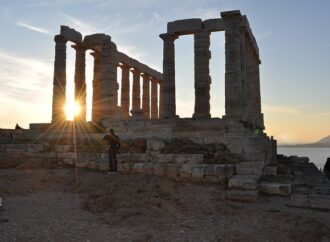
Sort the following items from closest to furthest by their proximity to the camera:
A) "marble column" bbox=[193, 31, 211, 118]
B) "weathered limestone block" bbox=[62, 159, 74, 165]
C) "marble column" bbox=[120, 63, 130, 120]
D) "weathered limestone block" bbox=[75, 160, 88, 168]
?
"weathered limestone block" bbox=[75, 160, 88, 168] < "weathered limestone block" bbox=[62, 159, 74, 165] < "marble column" bbox=[193, 31, 211, 118] < "marble column" bbox=[120, 63, 130, 120]

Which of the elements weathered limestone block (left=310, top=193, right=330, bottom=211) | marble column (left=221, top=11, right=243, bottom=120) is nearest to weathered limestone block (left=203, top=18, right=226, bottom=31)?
marble column (left=221, top=11, right=243, bottom=120)

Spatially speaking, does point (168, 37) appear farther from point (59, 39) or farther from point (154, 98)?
point (154, 98)

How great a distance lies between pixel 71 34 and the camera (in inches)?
1067

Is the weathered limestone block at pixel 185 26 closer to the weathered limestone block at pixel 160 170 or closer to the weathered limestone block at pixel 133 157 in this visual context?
the weathered limestone block at pixel 133 157

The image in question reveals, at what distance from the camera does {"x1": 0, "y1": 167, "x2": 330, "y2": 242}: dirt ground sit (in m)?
8.25

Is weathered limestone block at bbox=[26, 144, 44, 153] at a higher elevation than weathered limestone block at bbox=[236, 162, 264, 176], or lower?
Result: higher

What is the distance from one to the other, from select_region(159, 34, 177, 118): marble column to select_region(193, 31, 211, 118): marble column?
228 cm

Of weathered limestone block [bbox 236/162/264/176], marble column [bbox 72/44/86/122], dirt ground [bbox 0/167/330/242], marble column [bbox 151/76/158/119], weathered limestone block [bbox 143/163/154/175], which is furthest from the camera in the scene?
marble column [bbox 151/76/158/119]

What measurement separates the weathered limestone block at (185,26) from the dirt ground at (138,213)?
A: 1412 cm

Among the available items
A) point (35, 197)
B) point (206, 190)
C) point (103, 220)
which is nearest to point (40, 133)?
point (35, 197)

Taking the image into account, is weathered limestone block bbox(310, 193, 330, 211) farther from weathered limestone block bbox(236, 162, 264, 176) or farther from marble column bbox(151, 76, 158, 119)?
marble column bbox(151, 76, 158, 119)

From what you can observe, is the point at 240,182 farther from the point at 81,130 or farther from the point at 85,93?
the point at 85,93

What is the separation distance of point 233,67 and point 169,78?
564 cm

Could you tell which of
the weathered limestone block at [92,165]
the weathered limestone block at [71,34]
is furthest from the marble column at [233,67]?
the weathered limestone block at [71,34]
